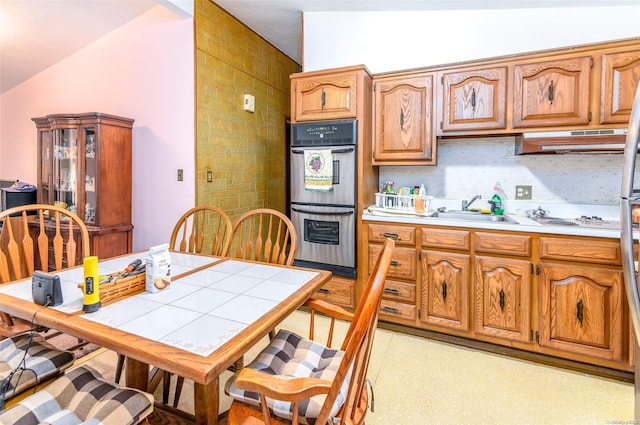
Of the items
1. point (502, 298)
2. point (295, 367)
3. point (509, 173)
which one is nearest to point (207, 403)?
point (295, 367)

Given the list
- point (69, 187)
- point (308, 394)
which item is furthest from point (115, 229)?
point (308, 394)

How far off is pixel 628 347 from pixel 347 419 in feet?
6.32

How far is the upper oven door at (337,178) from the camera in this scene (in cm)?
269

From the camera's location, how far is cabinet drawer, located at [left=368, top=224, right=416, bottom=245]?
2.47 m

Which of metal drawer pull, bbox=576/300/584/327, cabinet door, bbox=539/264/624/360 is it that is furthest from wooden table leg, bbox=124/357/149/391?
metal drawer pull, bbox=576/300/584/327

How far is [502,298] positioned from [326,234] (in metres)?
1.36

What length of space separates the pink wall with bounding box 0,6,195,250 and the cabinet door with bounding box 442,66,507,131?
7.19 feet

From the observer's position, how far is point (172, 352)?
89cm

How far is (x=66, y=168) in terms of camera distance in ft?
10.7

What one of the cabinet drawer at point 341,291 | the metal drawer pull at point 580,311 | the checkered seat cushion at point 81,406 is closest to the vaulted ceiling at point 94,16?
the metal drawer pull at point 580,311

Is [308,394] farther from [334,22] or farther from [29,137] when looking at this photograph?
[29,137]

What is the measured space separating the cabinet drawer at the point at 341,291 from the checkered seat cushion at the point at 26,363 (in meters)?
1.81

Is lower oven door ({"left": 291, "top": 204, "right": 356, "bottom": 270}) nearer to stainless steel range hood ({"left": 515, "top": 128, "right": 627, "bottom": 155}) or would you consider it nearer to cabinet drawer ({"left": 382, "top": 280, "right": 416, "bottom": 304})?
cabinet drawer ({"left": 382, "top": 280, "right": 416, "bottom": 304})

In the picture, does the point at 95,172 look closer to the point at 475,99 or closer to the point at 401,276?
the point at 401,276
